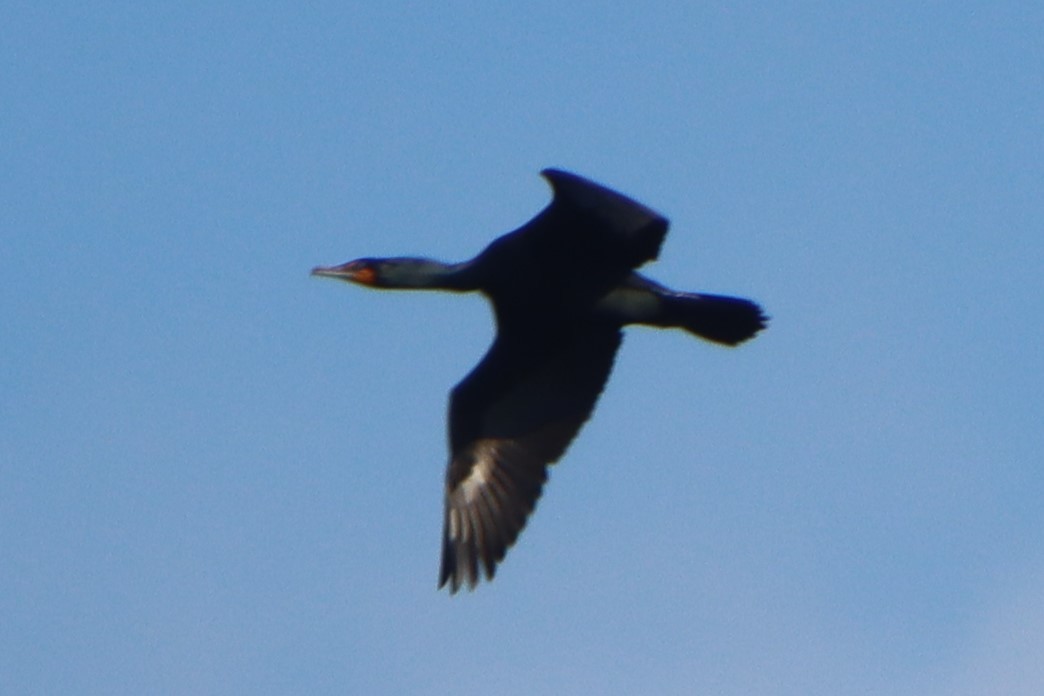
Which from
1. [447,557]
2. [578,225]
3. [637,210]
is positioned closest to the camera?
[637,210]

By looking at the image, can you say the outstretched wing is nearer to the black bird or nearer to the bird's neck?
the black bird

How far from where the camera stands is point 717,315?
12570 millimetres

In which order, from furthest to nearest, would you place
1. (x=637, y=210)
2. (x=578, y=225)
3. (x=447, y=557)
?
(x=447, y=557) < (x=578, y=225) < (x=637, y=210)

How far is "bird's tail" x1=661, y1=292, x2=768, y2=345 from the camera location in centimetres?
1255

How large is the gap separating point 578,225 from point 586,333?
1.10 meters

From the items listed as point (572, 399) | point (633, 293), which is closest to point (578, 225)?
point (633, 293)

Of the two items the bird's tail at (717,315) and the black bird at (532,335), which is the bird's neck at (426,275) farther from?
the bird's tail at (717,315)

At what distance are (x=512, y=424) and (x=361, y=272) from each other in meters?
1.13

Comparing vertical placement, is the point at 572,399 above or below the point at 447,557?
above

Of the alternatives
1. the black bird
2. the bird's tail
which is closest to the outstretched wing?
the black bird

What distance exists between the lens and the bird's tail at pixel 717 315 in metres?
12.5

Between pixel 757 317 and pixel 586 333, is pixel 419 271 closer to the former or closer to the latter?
pixel 586 333

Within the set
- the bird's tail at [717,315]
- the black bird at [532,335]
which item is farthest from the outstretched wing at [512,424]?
the bird's tail at [717,315]

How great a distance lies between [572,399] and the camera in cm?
1345
